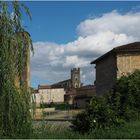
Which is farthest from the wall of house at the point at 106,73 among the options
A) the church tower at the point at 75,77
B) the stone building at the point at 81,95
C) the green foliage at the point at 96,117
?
the church tower at the point at 75,77

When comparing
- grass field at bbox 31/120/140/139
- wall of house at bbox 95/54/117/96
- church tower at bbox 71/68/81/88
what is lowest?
grass field at bbox 31/120/140/139

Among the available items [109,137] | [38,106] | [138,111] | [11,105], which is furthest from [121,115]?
[11,105]

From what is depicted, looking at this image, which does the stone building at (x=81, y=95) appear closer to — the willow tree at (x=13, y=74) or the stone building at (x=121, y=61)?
the stone building at (x=121, y=61)

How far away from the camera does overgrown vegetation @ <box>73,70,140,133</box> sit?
18.5 meters

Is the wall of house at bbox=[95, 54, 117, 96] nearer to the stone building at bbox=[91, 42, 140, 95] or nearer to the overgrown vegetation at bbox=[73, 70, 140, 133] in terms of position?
the stone building at bbox=[91, 42, 140, 95]

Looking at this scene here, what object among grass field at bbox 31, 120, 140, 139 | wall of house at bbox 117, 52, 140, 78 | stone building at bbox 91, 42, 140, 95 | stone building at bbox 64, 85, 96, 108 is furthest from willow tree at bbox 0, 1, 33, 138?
stone building at bbox 64, 85, 96, 108

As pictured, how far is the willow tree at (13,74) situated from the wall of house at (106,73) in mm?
29172

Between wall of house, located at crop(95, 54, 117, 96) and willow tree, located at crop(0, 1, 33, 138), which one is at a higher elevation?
wall of house, located at crop(95, 54, 117, 96)

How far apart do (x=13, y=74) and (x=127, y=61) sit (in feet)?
100

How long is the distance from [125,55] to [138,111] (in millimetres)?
23192

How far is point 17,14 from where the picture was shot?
14.5 m

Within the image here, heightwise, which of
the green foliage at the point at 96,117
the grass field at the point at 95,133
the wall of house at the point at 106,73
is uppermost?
the wall of house at the point at 106,73

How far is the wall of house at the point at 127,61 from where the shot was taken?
142 feet

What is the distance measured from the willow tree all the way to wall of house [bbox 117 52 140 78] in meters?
29.4
